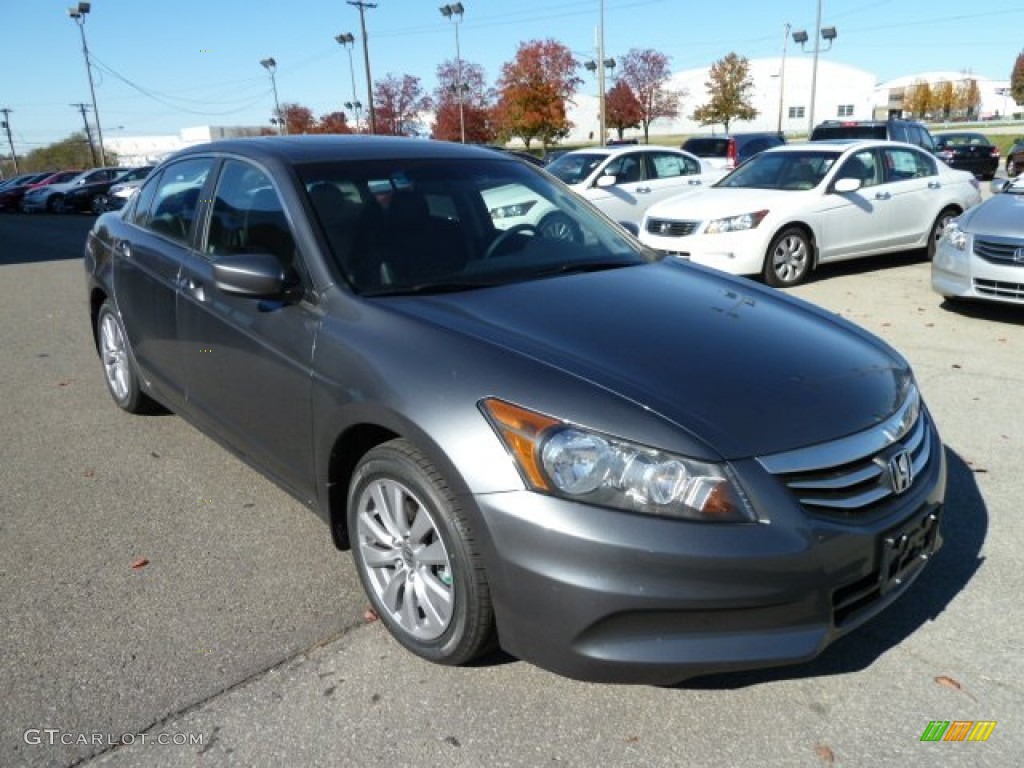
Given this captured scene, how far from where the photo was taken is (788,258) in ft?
29.6

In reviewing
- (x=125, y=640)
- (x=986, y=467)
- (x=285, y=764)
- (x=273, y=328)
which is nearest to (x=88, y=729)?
(x=125, y=640)

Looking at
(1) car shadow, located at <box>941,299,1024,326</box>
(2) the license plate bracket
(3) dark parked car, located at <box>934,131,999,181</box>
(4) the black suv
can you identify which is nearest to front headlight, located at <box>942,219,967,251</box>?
(1) car shadow, located at <box>941,299,1024,326</box>

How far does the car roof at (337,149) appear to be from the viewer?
3.41 meters

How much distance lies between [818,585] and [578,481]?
685 mm

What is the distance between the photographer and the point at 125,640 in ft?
9.13

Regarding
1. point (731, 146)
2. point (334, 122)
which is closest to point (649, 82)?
point (334, 122)

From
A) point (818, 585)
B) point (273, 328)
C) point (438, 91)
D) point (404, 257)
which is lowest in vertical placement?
point (818, 585)

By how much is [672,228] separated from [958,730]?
24.0ft

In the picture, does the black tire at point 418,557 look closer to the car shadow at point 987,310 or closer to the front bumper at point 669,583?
the front bumper at point 669,583

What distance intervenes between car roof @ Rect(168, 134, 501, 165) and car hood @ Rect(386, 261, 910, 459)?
94cm

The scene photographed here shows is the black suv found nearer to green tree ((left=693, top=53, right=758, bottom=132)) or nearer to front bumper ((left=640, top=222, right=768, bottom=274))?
front bumper ((left=640, top=222, right=768, bottom=274))

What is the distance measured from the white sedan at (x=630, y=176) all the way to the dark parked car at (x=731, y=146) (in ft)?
18.2

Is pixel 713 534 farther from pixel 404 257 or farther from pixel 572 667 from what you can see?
pixel 404 257

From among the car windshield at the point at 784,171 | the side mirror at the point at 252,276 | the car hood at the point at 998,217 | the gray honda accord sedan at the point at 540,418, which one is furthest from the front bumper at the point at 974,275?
the side mirror at the point at 252,276
